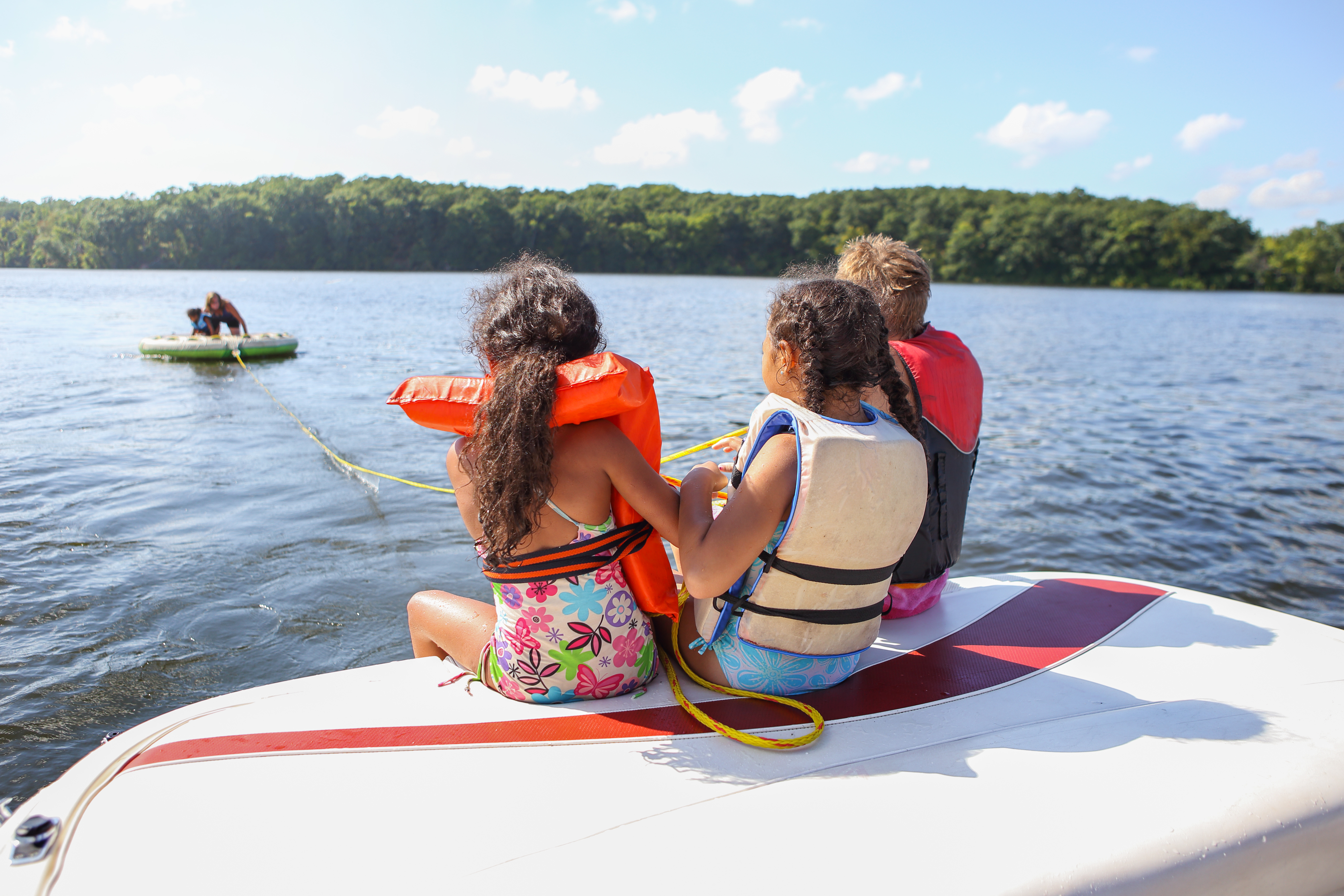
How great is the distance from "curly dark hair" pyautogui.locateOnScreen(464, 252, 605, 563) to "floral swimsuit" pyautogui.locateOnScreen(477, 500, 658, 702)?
0.49 feet

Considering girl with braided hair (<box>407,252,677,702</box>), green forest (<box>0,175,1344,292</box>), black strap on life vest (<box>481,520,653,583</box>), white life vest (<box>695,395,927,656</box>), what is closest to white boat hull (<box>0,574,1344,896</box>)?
girl with braided hair (<box>407,252,677,702</box>)

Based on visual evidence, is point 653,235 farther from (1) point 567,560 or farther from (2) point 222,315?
(1) point 567,560

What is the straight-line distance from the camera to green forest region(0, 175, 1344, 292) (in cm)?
6456

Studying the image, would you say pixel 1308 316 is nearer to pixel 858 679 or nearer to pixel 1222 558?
pixel 1222 558

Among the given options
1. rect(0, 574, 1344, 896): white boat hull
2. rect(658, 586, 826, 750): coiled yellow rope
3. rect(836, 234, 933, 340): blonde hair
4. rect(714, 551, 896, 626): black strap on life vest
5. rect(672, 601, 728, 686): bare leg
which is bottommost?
rect(0, 574, 1344, 896): white boat hull

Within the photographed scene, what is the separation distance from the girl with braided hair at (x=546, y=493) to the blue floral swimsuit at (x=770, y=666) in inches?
9.2

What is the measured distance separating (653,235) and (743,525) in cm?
7430

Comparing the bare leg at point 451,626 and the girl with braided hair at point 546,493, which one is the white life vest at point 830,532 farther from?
the bare leg at point 451,626

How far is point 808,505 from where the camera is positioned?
1.92 m

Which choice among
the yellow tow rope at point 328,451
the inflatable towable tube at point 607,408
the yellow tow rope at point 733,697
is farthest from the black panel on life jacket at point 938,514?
the yellow tow rope at point 328,451

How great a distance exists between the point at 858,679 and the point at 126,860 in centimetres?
187

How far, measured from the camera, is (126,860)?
166cm

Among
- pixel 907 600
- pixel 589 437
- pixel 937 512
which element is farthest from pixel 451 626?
pixel 937 512

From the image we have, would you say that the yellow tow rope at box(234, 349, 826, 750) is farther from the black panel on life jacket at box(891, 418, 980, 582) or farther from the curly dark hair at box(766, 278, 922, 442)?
the black panel on life jacket at box(891, 418, 980, 582)
